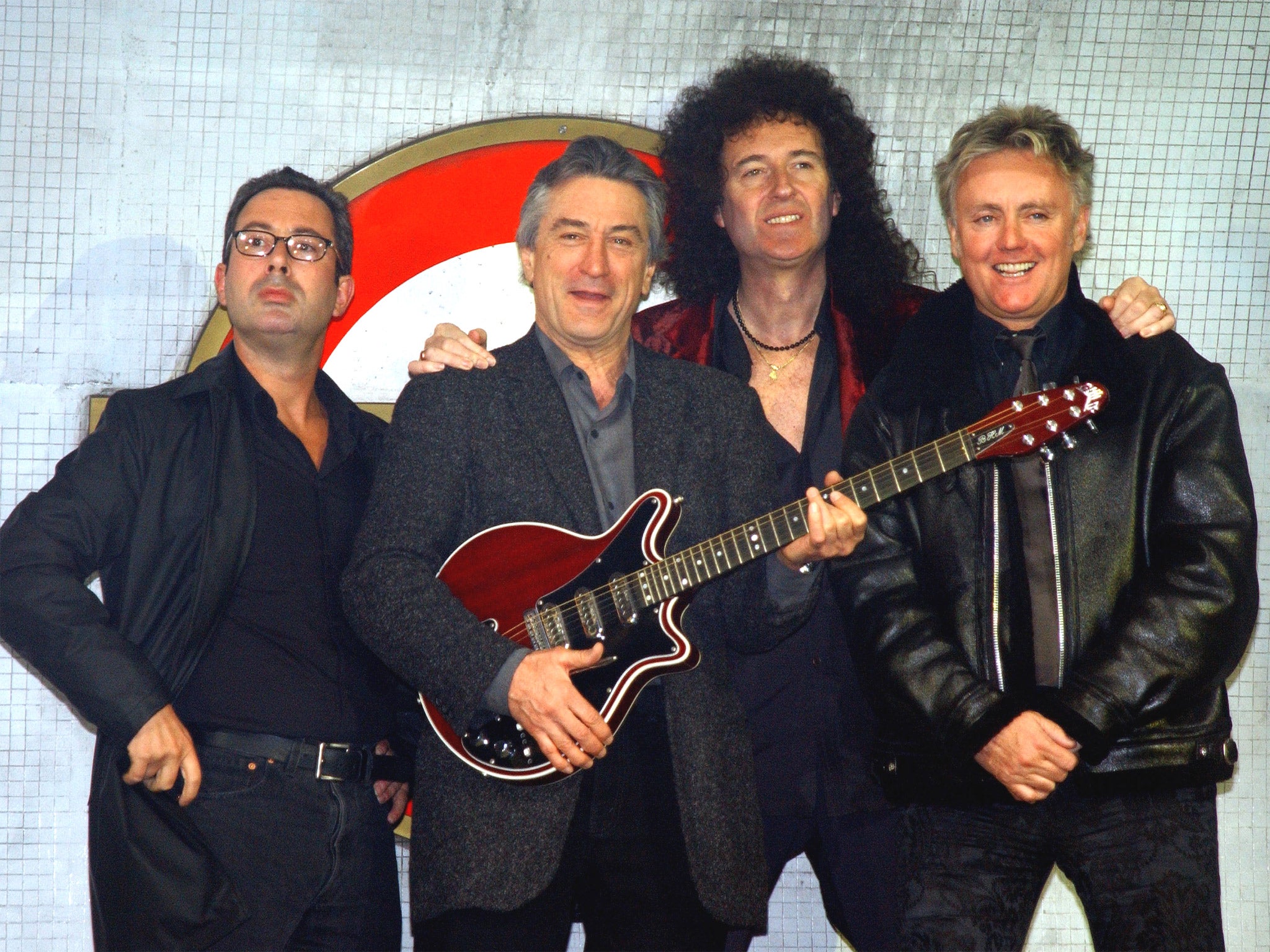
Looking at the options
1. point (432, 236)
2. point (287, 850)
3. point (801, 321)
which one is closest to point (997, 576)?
point (801, 321)

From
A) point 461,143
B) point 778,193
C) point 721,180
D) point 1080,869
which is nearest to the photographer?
point 1080,869

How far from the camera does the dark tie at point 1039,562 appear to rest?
2.28 m

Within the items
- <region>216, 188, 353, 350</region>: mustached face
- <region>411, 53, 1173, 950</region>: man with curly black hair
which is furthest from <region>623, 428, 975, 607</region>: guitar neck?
<region>216, 188, 353, 350</region>: mustached face

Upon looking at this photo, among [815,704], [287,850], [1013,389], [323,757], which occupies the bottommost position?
[287,850]

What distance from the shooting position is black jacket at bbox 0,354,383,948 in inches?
90.0

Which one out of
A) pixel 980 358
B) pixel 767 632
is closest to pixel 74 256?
pixel 767 632

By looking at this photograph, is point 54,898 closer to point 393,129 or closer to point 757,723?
point 757,723

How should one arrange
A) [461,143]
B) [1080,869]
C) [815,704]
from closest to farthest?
1. [1080,869]
2. [815,704]
3. [461,143]

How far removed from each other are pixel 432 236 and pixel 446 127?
0.32 meters

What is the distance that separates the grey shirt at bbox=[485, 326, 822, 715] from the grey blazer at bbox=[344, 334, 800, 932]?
0.03m

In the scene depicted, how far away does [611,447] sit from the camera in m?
2.40

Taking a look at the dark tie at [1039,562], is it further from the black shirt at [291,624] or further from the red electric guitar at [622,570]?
the black shirt at [291,624]

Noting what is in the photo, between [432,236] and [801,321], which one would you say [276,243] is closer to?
[432,236]

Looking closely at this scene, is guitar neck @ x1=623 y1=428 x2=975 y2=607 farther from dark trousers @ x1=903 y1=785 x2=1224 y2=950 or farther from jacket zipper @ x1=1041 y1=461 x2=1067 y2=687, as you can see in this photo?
dark trousers @ x1=903 y1=785 x2=1224 y2=950
